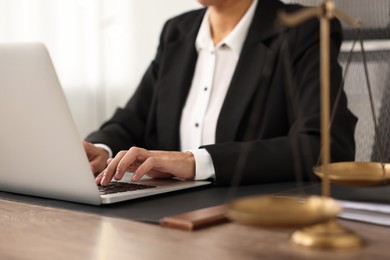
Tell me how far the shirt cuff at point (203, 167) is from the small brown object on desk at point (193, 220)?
30 centimetres

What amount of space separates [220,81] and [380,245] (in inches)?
39.5

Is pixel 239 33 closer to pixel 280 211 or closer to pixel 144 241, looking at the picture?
pixel 144 241

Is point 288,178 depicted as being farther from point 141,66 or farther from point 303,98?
point 141,66

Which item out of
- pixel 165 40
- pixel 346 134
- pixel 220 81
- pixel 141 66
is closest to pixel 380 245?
pixel 346 134

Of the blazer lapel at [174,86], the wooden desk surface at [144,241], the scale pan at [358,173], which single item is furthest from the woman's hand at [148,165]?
the blazer lapel at [174,86]

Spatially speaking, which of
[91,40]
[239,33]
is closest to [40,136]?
[239,33]

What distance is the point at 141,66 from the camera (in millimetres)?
2928

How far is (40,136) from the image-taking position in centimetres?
105

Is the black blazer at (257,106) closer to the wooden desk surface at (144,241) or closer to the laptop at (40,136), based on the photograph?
the laptop at (40,136)

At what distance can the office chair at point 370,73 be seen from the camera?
5.24 ft

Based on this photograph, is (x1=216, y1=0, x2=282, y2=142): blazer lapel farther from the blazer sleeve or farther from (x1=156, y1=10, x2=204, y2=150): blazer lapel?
(x1=156, y1=10, x2=204, y2=150): blazer lapel

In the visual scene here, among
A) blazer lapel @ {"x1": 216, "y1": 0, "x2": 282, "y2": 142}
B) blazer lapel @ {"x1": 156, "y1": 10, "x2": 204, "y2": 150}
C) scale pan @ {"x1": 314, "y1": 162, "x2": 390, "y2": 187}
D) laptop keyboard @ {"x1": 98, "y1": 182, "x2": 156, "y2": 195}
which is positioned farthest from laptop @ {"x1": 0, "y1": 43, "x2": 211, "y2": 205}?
blazer lapel @ {"x1": 156, "y1": 10, "x2": 204, "y2": 150}

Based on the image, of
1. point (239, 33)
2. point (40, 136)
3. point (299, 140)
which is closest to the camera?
point (40, 136)

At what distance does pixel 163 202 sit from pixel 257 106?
0.63 meters
